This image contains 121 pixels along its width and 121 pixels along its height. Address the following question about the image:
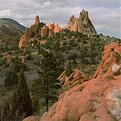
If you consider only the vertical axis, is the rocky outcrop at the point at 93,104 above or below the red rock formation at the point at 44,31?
above

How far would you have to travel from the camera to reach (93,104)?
61.6 ft

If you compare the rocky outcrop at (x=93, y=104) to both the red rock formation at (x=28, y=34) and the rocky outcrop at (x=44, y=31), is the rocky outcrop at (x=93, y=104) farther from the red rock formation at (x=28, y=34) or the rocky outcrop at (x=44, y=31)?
the rocky outcrop at (x=44, y=31)

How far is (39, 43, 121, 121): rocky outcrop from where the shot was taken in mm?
17984

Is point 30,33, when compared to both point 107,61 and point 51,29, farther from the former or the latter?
point 107,61

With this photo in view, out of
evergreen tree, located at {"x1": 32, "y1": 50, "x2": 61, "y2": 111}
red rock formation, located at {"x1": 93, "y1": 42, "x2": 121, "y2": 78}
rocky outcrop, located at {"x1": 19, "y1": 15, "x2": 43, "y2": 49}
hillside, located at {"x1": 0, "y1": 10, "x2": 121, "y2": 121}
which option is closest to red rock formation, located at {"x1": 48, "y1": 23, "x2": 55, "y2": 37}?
rocky outcrop, located at {"x1": 19, "y1": 15, "x2": 43, "y2": 49}

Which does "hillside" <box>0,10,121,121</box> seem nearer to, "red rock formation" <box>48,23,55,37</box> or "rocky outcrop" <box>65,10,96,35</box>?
"red rock formation" <box>48,23,55,37</box>

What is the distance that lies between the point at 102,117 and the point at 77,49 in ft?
380

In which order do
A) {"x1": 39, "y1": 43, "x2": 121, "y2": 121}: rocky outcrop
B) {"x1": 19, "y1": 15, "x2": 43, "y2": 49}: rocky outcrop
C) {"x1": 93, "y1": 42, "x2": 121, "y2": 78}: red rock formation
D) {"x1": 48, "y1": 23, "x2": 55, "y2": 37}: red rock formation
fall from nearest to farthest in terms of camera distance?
{"x1": 39, "y1": 43, "x2": 121, "y2": 121}: rocky outcrop, {"x1": 93, "y1": 42, "x2": 121, "y2": 78}: red rock formation, {"x1": 19, "y1": 15, "x2": 43, "y2": 49}: rocky outcrop, {"x1": 48, "y1": 23, "x2": 55, "y2": 37}: red rock formation

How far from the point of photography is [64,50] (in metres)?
131

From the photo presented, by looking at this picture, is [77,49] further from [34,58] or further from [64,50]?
[34,58]

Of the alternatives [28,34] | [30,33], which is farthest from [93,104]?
[30,33]

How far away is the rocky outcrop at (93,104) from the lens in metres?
18.0

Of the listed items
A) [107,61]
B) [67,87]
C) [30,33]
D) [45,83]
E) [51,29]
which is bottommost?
[67,87]

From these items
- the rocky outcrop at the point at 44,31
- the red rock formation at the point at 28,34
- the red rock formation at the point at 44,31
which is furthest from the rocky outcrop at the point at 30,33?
the red rock formation at the point at 44,31
